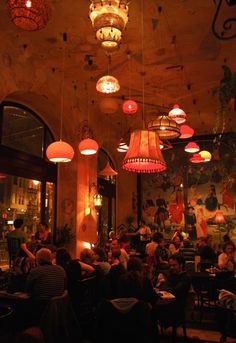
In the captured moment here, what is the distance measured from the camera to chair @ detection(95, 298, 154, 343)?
311 cm

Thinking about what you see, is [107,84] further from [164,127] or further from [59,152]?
[59,152]

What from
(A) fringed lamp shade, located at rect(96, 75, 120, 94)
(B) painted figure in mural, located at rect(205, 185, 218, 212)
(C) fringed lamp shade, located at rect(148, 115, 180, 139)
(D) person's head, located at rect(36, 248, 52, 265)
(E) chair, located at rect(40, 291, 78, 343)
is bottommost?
(E) chair, located at rect(40, 291, 78, 343)

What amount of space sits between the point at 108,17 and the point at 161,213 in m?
11.7

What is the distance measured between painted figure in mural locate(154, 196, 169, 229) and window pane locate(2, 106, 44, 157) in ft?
21.0

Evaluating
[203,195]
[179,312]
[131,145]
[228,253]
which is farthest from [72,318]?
[203,195]

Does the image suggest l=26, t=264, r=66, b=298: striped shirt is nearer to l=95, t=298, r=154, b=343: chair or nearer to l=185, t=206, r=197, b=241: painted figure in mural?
l=95, t=298, r=154, b=343: chair

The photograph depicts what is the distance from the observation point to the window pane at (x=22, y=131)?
836cm

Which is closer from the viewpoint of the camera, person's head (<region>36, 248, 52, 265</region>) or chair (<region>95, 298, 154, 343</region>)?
chair (<region>95, 298, 154, 343</region>)

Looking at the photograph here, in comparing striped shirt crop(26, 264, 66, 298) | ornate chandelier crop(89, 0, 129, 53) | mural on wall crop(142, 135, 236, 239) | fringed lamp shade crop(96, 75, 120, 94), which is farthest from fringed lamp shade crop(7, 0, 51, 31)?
mural on wall crop(142, 135, 236, 239)

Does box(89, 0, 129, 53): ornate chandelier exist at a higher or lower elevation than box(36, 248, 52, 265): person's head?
higher

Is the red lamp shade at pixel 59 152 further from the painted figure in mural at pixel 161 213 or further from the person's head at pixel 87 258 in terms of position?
the painted figure in mural at pixel 161 213

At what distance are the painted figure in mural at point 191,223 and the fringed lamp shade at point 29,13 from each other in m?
10.9

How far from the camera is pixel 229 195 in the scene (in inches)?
536

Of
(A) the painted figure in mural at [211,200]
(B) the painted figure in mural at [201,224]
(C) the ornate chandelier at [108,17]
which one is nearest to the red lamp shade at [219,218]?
(A) the painted figure in mural at [211,200]
